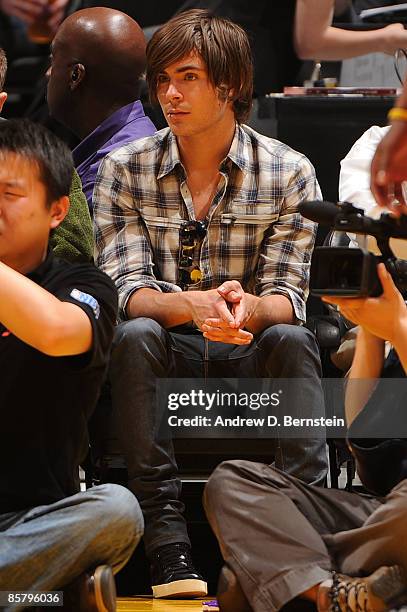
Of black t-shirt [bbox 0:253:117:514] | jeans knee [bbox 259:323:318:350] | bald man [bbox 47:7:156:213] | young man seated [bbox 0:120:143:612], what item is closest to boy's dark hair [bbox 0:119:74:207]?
young man seated [bbox 0:120:143:612]

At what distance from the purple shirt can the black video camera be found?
1333 mm

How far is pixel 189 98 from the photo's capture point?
2.91 metres

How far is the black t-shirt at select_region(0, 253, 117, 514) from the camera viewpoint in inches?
75.5

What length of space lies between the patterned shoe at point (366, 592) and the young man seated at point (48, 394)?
33cm

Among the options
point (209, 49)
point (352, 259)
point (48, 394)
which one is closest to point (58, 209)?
point (48, 394)

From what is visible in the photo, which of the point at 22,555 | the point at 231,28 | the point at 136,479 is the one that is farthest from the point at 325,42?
the point at 22,555

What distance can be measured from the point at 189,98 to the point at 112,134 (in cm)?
43

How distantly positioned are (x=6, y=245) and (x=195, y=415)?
0.85 meters

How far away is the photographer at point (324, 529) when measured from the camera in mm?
1928

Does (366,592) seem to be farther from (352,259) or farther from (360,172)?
(360,172)

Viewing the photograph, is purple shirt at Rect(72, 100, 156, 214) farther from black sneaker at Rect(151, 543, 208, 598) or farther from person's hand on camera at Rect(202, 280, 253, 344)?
black sneaker at Rect(151, 543, 208, 598)

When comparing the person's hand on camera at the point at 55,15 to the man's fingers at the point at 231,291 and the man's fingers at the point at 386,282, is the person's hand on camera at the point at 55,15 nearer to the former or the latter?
the man's fingers at the point at 231,291

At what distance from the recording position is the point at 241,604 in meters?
2.01

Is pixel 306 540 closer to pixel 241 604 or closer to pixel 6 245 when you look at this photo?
pixel 241 604
